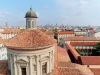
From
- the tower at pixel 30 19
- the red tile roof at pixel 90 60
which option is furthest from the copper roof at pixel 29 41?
the red tile roof at pixel 90 60

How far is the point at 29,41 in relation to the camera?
60.2ft

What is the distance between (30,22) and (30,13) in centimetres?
131

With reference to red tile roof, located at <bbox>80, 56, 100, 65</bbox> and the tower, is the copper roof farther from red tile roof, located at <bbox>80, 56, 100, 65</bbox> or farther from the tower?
red tile roof, located at <bbox>80, 56, 100, 65</bbox>

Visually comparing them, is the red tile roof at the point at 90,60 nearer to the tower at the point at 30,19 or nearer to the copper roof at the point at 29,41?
the copper roof at the point at 29,41

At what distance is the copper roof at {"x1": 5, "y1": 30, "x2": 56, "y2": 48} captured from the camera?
58.8 feet

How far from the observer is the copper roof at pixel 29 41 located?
17936mm

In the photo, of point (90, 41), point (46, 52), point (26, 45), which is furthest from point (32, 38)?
point (90, 41)

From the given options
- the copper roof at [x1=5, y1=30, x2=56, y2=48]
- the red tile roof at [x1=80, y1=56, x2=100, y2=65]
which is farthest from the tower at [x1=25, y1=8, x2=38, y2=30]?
the red tile roof at [x1=80, y1=56, x2=100, y2=65]

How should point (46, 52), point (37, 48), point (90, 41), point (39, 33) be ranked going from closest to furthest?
point (37, 48), point (46, 52), point (39, 33), point (90, 41)

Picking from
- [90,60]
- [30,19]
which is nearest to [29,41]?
[30,19]

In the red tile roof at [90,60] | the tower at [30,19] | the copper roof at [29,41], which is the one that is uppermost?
the tower at [30,19]

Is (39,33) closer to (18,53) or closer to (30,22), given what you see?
(30,22)

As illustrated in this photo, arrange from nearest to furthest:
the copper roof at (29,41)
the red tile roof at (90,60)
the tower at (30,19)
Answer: the copper roof at (29,41)
the tower at (30,19)
the red tile roof at (90,60)

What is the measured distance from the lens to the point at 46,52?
743 inches
